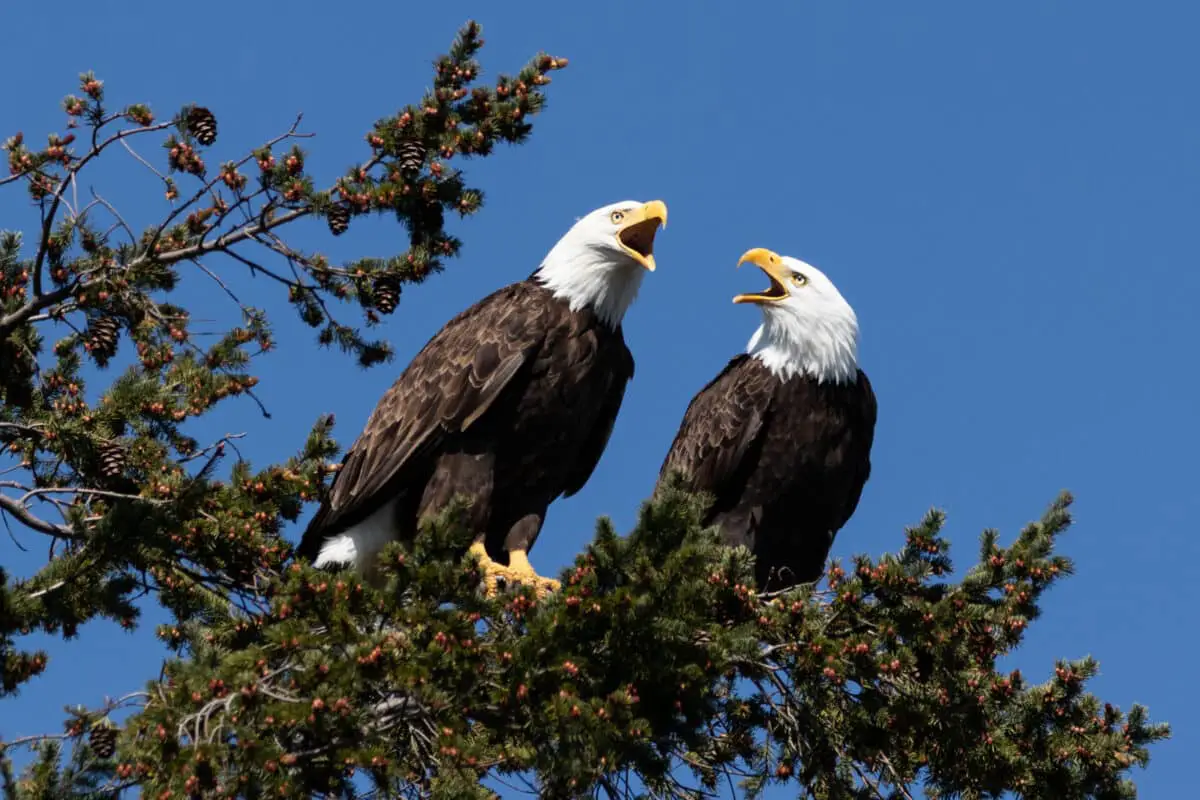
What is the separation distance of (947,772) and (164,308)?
3.91m

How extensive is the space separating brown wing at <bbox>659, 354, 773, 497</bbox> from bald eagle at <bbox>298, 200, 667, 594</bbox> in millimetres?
605

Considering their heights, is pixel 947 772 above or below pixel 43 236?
below

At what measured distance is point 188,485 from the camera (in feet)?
22.1

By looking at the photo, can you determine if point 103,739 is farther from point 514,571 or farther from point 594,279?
point 594,279

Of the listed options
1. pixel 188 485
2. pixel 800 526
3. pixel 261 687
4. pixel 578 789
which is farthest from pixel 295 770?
pixel 800 526

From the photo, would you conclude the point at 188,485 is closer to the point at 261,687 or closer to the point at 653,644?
the point at 261,687

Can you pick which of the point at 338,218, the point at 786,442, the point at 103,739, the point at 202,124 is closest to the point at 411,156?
the point at 338,218

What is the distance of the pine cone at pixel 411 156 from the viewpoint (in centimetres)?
785

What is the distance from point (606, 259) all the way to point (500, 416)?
38.0 inches

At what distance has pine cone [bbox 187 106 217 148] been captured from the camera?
7.57m

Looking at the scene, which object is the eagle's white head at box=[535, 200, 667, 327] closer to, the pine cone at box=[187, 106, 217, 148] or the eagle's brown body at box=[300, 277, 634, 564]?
the eagle's brown body at box=[300, 277, 634, 564]

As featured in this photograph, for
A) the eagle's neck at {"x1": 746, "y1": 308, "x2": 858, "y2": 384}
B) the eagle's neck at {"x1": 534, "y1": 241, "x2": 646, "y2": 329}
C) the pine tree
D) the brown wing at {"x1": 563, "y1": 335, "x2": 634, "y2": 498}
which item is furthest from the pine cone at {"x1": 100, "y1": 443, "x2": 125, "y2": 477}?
the eagle's neck at {"x1": 746, "y1": 308, "x2": 858, "y2": 384}

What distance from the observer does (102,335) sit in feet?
24.8

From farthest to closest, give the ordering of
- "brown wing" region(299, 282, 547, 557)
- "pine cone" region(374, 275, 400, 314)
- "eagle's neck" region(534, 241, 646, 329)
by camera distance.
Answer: "eagle's neck" region(534, 241, 646, 329), "brown wing" region(299, 282, 547, 557), "pine cone" region(374, 275, 400, 314)
